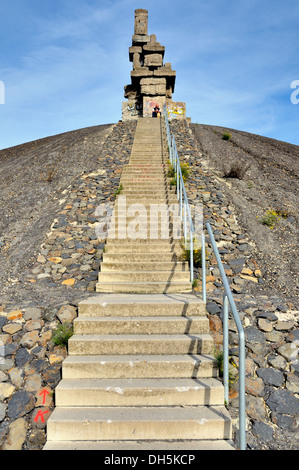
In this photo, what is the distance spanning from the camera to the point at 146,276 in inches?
201

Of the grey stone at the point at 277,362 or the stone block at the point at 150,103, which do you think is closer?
the grey stone at the point at 277,362

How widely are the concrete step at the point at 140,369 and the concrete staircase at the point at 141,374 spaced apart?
0.01m

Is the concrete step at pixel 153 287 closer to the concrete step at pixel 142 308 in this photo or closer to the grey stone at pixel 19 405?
the concrete step at pixel 142 308

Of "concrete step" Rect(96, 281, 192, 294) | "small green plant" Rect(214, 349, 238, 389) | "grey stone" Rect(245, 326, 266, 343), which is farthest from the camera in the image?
"concrete step" Rect(96, 281, 192, 294)

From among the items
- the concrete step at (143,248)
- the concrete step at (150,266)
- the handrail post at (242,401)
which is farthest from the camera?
the concrete step at (143,248)

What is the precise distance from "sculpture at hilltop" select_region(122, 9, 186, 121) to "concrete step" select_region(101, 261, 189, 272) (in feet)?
46.5

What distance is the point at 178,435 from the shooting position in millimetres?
2859

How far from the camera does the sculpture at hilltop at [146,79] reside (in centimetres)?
1786

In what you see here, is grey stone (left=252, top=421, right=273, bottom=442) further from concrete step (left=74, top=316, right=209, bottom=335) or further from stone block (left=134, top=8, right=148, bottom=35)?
stone block (left=134, top=8, right=148, bottom=35)

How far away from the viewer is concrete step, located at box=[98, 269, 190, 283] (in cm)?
510

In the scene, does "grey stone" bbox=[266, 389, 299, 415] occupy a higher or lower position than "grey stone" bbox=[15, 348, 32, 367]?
lower

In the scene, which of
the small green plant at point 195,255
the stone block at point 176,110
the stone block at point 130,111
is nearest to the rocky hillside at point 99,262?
the small green plant at point 195,255

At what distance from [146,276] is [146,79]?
16.7 metres

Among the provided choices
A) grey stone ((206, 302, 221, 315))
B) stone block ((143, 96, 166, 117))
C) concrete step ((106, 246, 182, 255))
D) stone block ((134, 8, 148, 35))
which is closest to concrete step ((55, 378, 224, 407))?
grey stone ((206, 302, 221, 315))
